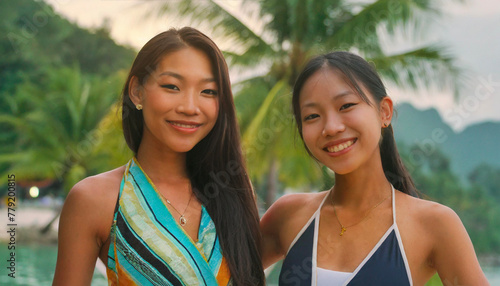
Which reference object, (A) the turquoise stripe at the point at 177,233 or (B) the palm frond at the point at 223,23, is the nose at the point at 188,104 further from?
(B) the palm frond at the point at 223,23

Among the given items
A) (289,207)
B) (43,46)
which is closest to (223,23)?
(289,207)

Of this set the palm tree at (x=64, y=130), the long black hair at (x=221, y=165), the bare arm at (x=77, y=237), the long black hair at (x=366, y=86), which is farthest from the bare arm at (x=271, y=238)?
the palm tree at (x=64, y=130)

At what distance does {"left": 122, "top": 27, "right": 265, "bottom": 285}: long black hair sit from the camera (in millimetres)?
2742

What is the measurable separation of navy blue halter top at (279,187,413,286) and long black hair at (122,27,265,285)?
225 millimetres

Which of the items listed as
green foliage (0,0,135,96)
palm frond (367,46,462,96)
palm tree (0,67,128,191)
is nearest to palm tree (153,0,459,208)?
palm frond (367,46,462,96)

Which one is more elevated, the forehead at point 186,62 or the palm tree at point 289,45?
the palm tree at point 289,45

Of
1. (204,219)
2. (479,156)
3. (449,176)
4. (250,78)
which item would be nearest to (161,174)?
(204,219)

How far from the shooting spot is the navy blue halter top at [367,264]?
2.50m

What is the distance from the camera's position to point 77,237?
2480 millimetres

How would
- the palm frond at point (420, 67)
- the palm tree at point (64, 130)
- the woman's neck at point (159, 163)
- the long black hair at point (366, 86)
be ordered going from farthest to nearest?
the palm tree at point (64, 130)
the palm frond at point (420, 67)
the woman's neck at point (159, 163)
the long black hair at point (366, 86)

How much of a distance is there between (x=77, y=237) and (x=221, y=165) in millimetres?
837

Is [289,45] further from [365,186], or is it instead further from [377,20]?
[365,186]

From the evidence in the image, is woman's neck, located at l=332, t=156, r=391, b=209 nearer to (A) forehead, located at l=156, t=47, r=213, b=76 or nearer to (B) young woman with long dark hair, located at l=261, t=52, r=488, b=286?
(B) young woman with long dark hair, located at l=261, t=52, r=488, b=286

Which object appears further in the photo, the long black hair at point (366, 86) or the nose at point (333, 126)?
the long black hair at point (366, 86)
